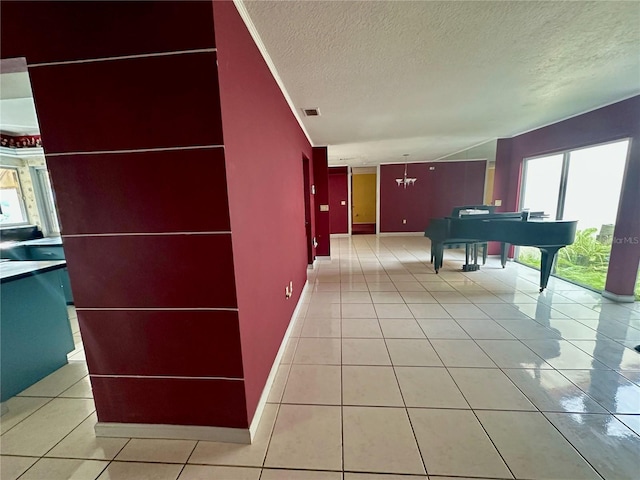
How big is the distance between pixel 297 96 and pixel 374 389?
8.68 feet

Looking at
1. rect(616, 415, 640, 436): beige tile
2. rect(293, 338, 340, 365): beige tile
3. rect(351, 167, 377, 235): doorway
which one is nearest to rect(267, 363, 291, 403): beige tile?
rect(293, 338, 340, 365): beige tile

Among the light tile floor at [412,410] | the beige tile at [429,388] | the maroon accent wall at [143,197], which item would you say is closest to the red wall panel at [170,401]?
the maroon accent wall at [143,197]

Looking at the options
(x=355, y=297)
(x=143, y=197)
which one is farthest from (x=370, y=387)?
(x=143, y=197)

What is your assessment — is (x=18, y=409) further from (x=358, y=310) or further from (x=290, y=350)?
(x=358, y=310)

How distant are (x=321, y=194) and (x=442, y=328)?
138 inches

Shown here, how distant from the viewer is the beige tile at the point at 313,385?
1.67 metres

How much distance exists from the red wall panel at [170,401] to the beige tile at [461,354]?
159cm

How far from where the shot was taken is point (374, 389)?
174cm

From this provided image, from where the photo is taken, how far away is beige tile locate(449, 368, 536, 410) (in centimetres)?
159

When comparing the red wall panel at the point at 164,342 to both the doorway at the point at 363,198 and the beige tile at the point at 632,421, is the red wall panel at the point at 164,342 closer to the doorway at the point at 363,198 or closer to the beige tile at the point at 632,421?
the beige tile at the point at 632,421

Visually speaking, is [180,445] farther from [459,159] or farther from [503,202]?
[459,159]

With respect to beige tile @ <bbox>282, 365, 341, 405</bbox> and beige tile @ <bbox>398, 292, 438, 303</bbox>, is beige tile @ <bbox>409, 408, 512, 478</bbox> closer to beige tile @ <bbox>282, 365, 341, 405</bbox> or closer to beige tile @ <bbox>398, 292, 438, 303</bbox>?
beige tile @ <bbox>282, 365, 341, 405</bbox>

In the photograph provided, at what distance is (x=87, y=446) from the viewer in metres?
1.39

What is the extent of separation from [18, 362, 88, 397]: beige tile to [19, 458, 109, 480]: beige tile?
0.65 meters
